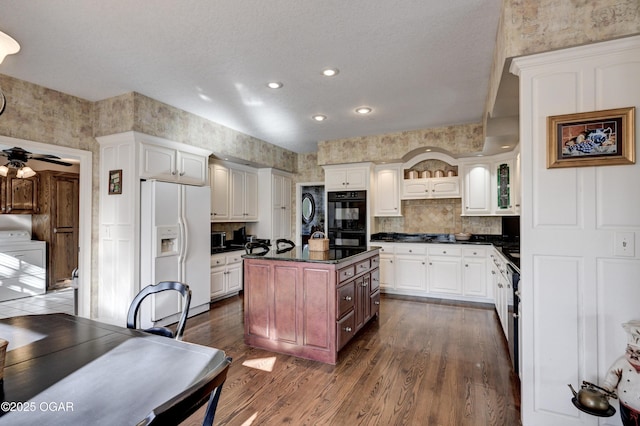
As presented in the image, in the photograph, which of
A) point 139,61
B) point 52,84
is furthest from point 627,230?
point 52,84

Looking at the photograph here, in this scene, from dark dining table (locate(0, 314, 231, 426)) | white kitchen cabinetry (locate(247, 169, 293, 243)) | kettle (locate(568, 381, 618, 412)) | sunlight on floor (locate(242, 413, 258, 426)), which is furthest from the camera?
white kitchen cabinetry (locate(247, 169, 293, 243))

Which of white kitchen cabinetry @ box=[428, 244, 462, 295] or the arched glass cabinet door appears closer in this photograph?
white kitchen cabinetry @ box=[428, 244, 462, 295]

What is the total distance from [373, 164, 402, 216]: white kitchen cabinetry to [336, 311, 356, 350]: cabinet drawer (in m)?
2.75

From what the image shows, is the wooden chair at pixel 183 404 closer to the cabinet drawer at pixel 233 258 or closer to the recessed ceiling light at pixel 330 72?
the recessed ceiling light at pixel 330 72

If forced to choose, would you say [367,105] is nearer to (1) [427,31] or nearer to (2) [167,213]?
(1) [427,31]

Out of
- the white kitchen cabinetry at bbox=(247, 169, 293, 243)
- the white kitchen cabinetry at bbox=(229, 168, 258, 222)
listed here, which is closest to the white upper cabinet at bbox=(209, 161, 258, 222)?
the white kitchen cabinetry at bbox=(229, 168, 258, 222)

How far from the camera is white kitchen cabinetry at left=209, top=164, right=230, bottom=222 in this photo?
514 centimetres

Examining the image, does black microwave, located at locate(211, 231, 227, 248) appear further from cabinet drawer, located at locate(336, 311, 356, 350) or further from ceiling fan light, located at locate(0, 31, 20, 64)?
ceiling fan light, located at locate(0, 31, 20, 64)

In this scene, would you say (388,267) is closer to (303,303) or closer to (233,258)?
(233,258)

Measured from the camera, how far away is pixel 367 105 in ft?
12.9

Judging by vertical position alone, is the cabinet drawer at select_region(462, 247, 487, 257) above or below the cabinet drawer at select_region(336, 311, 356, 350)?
above

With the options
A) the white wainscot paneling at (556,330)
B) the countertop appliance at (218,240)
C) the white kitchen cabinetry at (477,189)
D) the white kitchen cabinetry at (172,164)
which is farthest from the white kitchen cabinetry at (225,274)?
the white wainscot paneling at (556,330)

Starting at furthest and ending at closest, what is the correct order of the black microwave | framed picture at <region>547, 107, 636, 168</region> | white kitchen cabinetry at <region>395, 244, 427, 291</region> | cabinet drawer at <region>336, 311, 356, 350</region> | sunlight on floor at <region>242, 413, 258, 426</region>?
the black microwave → white kitchen cabinetry at <region>395, 244, 427, 291</region> → cabinet drawer at <region>336, 311, 356, 350</region> → sunlight on floor at <region>242, 413, 258, 426</region> → framed picture at <region>547, 107, 636, 168</region>

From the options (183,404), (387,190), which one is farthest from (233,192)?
(183,404)
